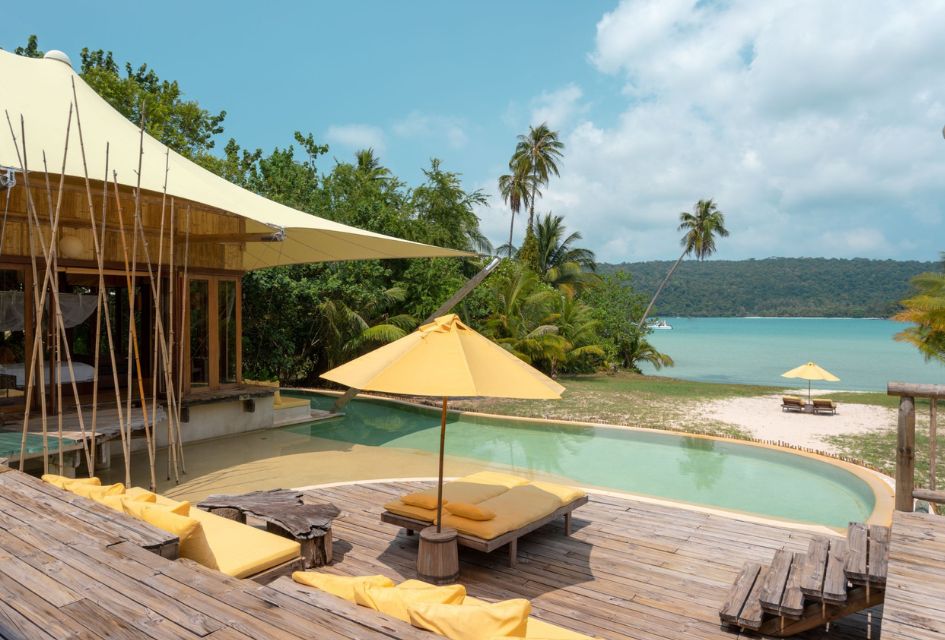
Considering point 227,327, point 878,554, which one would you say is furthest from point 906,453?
point 227,327

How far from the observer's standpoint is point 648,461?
355 inches

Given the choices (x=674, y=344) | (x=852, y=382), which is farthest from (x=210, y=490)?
(x=674, y=344)

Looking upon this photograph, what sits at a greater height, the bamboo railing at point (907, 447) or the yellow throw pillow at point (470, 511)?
the bamboo railing at point (907, 447)

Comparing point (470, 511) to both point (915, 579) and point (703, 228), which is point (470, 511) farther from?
point (703, 228)

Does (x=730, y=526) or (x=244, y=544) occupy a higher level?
(x=244, y=544)

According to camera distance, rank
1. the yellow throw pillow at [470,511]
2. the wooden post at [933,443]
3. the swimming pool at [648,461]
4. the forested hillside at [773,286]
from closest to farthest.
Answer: the wooden post at [933,443], the yellow throw pillow at [470,511], the swimming pool at [648,461], the forested hillside at [773,286]

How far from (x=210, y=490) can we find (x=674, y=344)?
219 ft

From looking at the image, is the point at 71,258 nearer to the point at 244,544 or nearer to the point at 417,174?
the point at 244,544

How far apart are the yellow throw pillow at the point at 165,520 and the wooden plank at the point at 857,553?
326 cm

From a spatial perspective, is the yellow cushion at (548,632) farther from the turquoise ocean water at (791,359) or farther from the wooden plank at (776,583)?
the turquoise ocean water at (791,359)

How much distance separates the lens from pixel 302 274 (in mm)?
14625

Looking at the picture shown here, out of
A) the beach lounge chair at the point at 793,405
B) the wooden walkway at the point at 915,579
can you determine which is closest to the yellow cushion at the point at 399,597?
the wooden walkway at the point at 915,579

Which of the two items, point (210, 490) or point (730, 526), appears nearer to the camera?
point (730, 526)

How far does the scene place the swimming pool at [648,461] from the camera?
7.34 meters
